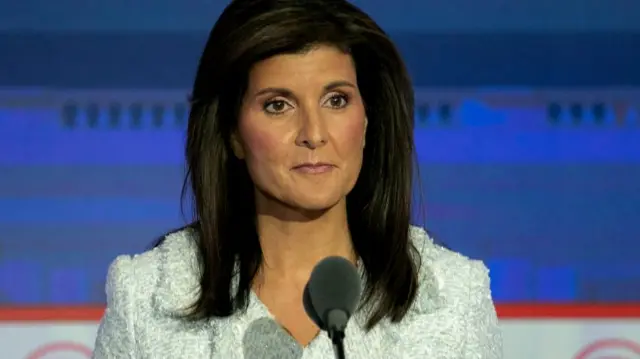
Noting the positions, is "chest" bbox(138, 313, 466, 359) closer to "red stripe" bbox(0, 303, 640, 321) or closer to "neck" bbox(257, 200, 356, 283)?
"neck" bbox(257, 200, 356, 283)

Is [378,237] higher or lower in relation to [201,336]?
higher

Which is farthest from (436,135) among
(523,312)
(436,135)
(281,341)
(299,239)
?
(281,341)

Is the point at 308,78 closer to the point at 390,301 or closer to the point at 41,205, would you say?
the point at 390,301

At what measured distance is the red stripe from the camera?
7.01ft

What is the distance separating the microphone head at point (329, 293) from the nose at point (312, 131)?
0.31 m

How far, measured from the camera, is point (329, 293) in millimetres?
1205

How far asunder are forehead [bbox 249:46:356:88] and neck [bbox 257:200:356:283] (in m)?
0.18

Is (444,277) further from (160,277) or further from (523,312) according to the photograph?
(523,312)

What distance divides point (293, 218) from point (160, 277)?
0.20 meters

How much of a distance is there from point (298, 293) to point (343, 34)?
1.14 ft

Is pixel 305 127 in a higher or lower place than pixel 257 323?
higher

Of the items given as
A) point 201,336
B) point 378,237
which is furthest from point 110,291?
point 378,237

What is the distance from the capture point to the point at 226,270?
167cm

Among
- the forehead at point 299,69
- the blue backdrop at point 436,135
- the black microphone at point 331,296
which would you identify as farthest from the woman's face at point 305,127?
the blue backdrop at point 436,135
